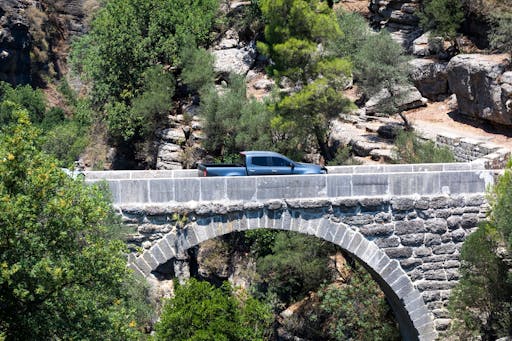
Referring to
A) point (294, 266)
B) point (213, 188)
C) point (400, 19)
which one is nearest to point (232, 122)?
point (294, 266)

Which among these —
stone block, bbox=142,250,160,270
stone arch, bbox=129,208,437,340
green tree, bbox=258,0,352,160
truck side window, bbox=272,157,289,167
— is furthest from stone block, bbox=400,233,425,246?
green tree, bbox=258,0,352,160

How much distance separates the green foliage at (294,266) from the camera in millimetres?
25406

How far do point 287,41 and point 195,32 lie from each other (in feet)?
34.8

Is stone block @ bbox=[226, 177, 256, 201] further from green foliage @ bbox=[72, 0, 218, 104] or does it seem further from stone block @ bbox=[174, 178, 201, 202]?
green foliage @ bbox=[72, 0, 218, 104]

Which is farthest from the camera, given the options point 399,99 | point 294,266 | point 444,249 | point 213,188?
point 399,99

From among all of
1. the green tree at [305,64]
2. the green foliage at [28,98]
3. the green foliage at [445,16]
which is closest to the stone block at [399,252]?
the green tree at [305,64]

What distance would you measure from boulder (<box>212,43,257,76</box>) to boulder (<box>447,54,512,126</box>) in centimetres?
1091

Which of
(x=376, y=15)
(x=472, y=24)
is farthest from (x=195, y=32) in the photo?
(x=472, y=24)

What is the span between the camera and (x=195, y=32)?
38094mm

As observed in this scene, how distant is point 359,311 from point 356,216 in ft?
18.3

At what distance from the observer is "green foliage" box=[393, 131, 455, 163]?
24.6 m

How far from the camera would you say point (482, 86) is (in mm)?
29219

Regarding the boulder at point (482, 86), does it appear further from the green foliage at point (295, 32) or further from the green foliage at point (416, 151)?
the green foliage at point (295, 32)

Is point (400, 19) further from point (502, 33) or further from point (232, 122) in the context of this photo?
point (232, 122)
